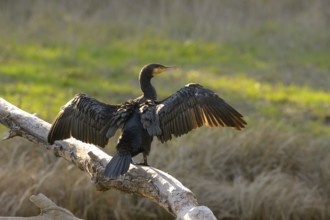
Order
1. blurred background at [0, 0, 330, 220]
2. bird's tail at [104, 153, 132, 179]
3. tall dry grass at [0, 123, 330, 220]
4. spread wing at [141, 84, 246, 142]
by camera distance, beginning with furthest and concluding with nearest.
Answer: blurred background at [0, 0, 330, 220], tall dry grass at [0, 123, 330, 220], spread wing at [141, 84, 246, 142], bird's tail at [104, 153, 132, 179]

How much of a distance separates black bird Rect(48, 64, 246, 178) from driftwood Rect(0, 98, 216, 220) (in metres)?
0.15

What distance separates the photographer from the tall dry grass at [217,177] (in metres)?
8.39

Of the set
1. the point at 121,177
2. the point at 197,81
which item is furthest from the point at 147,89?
the point at 197,81

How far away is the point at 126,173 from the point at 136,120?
46 centimetres

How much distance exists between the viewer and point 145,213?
8.48 meters

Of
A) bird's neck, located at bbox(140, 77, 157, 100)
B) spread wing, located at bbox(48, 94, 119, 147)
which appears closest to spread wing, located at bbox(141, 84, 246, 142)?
spread wing, located at bbox(48, 94, 119, 147)

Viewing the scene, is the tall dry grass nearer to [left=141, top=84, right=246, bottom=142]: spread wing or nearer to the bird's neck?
the bird's neck

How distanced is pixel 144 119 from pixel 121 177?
44 cm

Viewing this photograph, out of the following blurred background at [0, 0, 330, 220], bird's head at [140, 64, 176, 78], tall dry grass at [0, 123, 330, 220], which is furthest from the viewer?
blurred background at [0, 0, 330, 220]

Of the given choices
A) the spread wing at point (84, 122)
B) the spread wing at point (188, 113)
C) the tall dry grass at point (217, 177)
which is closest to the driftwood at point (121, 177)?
the spread wing at point (84, 122)

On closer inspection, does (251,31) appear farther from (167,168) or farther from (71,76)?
(167,168)

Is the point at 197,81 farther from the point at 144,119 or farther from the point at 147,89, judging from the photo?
the point at 144,119

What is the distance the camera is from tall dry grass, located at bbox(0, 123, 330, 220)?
839 cm

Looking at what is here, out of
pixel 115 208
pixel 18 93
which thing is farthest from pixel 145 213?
pixel 18 93
